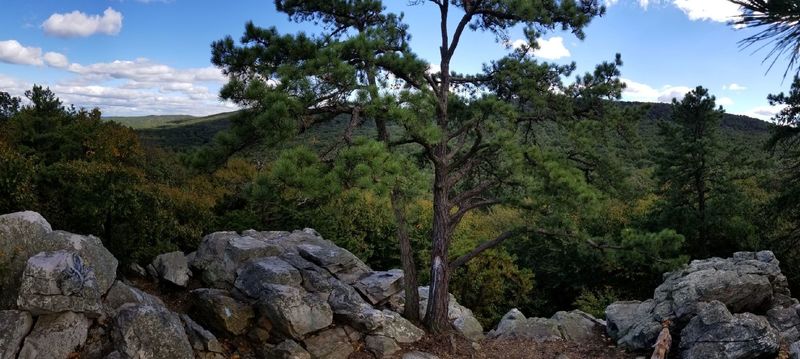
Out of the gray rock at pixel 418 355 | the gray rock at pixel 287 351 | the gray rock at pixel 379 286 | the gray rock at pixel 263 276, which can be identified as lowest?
the gray rock at pixel 418 355

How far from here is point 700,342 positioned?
930 centimetres

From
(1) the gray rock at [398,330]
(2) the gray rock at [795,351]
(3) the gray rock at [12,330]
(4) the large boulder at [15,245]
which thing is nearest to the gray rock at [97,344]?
(3) the gray rock at [12,330]

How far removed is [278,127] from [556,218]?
5927mm

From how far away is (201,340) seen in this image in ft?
27.6

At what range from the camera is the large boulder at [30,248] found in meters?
7.12

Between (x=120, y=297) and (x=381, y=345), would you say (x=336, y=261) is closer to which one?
(x=381, y=345)

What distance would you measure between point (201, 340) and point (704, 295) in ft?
33.0

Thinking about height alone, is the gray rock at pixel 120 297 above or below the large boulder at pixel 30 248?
below

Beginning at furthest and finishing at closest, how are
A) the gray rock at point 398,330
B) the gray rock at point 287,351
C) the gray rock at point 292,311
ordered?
1. the gray rock at point 398,330
2. the gray rock at point 292,311
3. the gray rock at point 287,351

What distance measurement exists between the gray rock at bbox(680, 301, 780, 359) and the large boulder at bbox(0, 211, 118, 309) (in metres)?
10.5

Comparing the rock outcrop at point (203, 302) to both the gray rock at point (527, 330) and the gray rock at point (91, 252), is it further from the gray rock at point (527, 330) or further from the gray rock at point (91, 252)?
the gray rock at point (527, 330)

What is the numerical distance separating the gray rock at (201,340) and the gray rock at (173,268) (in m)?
2.02

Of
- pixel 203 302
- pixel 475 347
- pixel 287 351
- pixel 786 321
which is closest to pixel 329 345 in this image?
pixel 287 351

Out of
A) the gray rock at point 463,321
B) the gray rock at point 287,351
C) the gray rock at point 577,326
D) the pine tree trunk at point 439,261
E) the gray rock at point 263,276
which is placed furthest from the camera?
the gray rock at point 577,326
